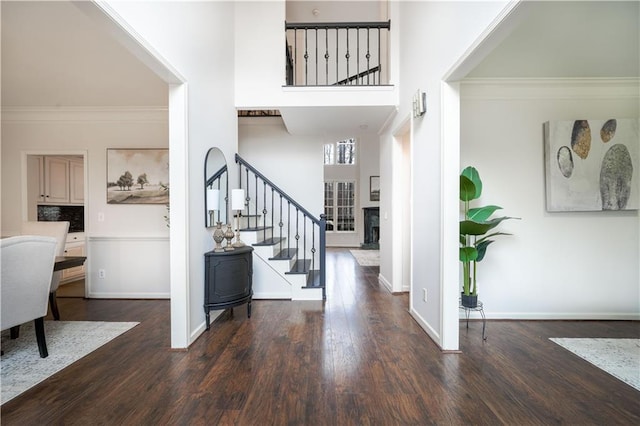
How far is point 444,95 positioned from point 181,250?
8.75 feet

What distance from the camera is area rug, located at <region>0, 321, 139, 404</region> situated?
6.57ft

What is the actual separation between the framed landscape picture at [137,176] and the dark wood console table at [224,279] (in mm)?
1745

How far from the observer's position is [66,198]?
4.87 m

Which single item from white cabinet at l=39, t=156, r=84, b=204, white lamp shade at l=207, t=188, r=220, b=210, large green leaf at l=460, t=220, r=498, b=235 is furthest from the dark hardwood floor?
white cabinet at l=39, t=156, r=84, b=204

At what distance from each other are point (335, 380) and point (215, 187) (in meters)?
2.38

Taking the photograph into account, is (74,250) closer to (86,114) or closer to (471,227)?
(86,114)

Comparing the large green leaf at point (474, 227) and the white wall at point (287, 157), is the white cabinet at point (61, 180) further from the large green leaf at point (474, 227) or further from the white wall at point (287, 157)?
the large green leaf at point (474, 227)

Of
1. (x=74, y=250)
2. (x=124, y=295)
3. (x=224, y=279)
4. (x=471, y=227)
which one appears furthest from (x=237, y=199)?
(x=74, y=250)

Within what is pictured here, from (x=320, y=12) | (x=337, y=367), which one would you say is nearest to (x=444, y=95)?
(x=337, y=367)

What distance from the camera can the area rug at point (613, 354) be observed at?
209cm

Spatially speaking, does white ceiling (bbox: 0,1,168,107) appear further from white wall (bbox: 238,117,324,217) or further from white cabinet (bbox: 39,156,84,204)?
white wall (bbox: 238,117,324,217)

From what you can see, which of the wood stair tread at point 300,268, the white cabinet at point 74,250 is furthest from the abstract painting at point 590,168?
the white cabinet at point 74,250

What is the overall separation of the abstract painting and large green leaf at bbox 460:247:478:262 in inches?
48.2

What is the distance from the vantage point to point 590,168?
3047mm
